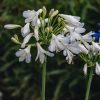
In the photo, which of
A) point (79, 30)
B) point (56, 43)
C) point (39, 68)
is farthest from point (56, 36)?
point (39, 68)

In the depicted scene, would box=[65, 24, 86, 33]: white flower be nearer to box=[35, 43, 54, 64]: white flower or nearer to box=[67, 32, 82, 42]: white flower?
box=[67, 32, 82, 42]: white flower

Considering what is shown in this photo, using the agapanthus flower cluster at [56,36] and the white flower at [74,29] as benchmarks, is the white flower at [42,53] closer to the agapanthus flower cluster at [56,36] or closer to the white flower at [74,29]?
the agapanthus flower cluster at [56,36]

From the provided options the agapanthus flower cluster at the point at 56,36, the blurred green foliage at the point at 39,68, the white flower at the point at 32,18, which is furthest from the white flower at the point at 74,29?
the blurred green foliage at the point at 39,68

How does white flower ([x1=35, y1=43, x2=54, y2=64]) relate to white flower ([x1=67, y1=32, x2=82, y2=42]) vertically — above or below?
below

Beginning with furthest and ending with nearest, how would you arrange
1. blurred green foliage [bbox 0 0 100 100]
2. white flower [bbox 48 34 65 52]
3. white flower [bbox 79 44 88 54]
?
blurred green foliage [bbox 0 0 100 100] → white flower [bbox 79 44 88 54] → white flower [bbox 48 34 65 52]

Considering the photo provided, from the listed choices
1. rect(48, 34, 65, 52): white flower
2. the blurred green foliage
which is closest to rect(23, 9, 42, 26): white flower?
rect(48, 34, 65, 52): white flower

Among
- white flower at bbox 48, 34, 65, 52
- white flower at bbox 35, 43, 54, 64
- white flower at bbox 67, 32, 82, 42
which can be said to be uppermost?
white flower at bbox 67, 32, 82, 42

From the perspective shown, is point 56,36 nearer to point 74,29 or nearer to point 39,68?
point 74,29
